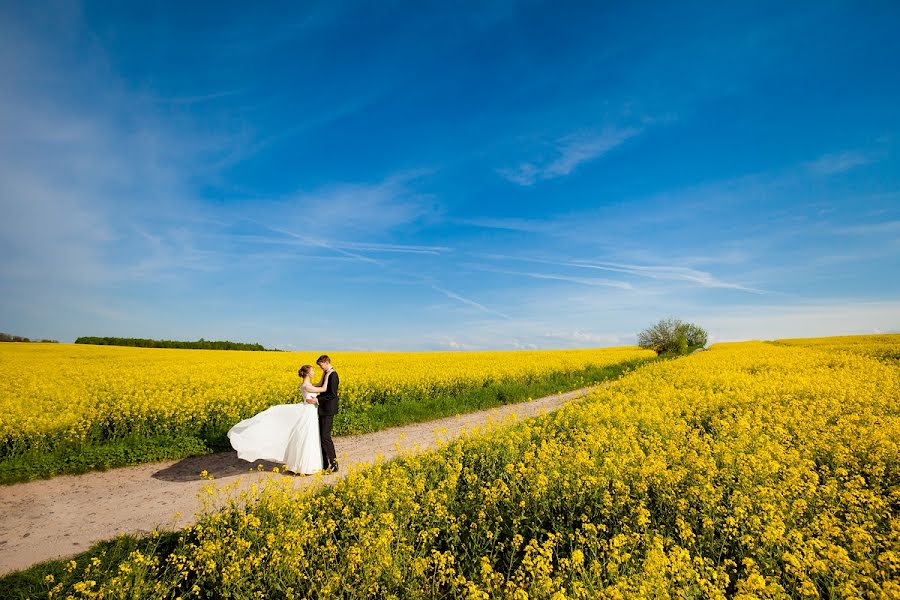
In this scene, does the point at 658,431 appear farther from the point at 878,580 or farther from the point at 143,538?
the point at 143,538

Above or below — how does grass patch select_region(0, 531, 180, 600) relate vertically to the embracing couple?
Result: below

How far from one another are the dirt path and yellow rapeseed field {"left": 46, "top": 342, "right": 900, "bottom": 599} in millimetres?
1235

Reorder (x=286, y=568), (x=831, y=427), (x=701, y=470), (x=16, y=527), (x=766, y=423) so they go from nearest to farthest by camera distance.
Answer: (x=286, y=568) < (x=701, y=470) < (x=16, y=527) < (x=831, y=427) < (x=766, y=423)

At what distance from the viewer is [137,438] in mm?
11680

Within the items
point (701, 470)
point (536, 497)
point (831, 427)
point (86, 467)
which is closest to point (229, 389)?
point (86, 467)

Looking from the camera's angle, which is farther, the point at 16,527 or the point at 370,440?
the point at 370,440

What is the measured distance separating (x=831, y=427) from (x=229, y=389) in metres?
15.9

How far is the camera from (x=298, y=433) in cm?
1013

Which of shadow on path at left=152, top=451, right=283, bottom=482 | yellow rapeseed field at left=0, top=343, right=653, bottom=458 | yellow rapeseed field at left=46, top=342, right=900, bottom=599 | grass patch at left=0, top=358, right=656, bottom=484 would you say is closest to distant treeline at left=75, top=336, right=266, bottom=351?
yellow rapeseed field at left=0, top=343, right=653, bottom=458

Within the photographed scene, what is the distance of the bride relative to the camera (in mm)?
9891

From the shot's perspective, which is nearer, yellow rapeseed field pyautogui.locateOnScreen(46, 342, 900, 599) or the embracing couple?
yellow rapeseed field pyautogui.locateOnScreen(46, 342, 900, 599)

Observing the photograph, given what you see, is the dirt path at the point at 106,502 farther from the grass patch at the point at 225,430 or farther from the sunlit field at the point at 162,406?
the sunlit field at the point at 162,406

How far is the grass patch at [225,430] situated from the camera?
10195 mm

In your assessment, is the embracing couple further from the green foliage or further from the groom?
the green foliage
